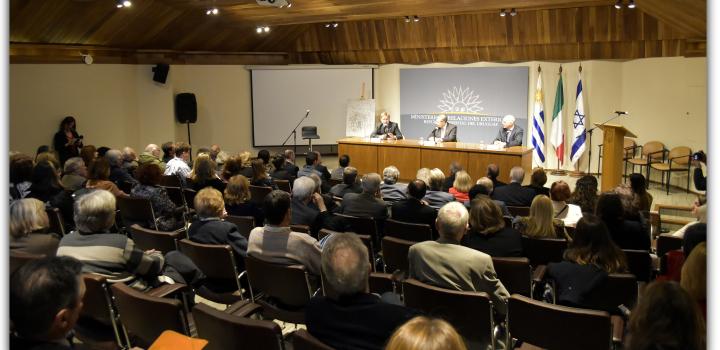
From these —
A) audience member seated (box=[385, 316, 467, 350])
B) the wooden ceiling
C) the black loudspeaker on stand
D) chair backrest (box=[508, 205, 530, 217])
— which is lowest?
chair backrest (box=[508, 205, 530, 217])

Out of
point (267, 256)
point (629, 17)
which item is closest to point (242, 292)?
point (267, 256)

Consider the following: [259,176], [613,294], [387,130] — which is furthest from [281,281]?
[387,130]

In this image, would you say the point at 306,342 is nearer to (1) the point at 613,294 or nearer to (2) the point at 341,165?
(1) the point at 613,294

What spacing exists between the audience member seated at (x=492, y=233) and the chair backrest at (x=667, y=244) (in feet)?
4.11

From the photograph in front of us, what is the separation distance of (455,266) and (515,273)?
1.84 ft

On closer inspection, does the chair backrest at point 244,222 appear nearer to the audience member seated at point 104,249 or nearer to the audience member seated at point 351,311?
the audience member seated at point 104,249

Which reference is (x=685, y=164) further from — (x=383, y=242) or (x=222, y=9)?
(x=222, y=9)

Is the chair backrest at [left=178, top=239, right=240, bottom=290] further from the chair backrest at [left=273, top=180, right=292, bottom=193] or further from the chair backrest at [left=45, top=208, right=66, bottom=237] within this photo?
the chair backrest at [left=273, top=180, right=292, bottom=193]

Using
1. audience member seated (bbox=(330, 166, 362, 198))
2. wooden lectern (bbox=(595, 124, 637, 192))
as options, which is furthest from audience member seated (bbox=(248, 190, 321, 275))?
wooden lectern (bbox=(595, 124, 637, 192))

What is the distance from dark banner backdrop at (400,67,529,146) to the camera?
40.3 ft

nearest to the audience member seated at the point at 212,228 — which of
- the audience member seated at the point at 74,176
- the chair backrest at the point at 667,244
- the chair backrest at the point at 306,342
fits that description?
the chair backrest at the point at 306,342

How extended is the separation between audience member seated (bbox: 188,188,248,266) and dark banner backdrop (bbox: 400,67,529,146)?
897cm

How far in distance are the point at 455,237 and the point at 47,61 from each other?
373 inches

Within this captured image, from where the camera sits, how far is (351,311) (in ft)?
8.31
